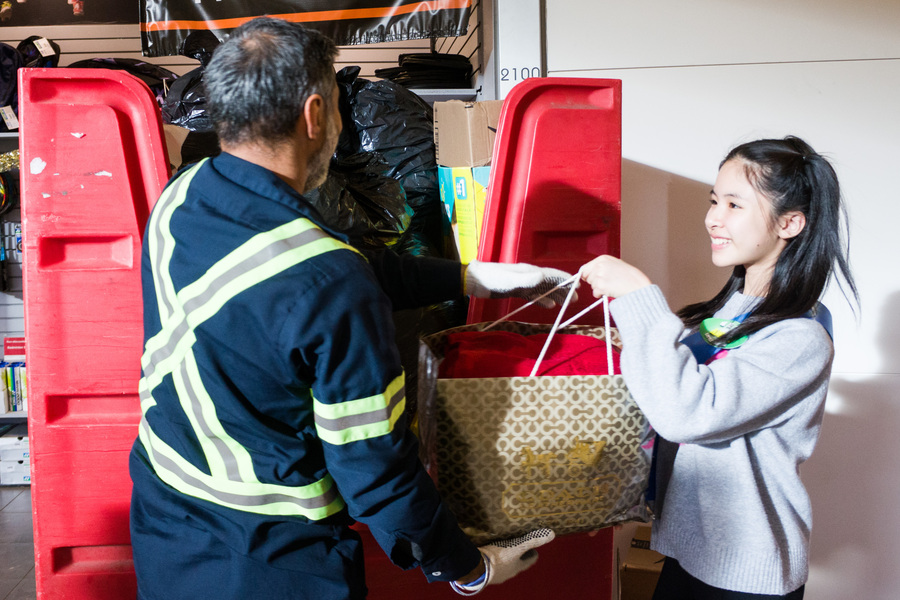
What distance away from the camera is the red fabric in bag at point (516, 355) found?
119 cm

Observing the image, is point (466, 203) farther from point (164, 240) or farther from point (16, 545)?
point (16, 545)

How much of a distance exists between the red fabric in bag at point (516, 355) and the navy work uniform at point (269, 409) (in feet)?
0.70

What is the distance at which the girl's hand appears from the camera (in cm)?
119

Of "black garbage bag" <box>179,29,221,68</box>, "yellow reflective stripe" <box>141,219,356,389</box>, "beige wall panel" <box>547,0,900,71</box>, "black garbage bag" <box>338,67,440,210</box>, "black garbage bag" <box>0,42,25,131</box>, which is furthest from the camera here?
"black garbage bag" <box>0,42,25,131</box>

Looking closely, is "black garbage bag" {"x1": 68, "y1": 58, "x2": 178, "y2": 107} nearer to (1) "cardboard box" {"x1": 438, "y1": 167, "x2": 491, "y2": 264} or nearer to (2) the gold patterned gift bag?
(1) "cardboard box" {"x1": 438, "y1": 167, "x2": 491, "y2": 264}

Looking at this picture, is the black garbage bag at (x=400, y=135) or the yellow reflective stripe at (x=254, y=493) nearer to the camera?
the yellow reflective stripe at (x=254, y=493)

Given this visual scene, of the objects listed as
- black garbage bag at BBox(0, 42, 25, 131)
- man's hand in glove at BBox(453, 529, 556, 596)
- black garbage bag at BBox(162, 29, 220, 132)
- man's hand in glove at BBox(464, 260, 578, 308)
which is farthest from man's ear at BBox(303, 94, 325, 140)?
black garbage bag at BBox(0, 42, 25, 131)

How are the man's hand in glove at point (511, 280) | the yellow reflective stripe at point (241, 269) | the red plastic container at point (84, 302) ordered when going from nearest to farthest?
the yellow reflective stripe at point (241, 269)
the man's hand in glove at point (511, 280)
the red plastic container at point (84, 302)

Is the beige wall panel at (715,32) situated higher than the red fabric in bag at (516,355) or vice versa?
the beige wall panel at (715,32)

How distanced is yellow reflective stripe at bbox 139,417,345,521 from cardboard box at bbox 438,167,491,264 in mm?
892

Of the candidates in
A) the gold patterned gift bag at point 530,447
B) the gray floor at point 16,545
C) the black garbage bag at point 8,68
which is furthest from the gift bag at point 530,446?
the black garbage bag at point 8,68

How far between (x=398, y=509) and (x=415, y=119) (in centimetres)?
142

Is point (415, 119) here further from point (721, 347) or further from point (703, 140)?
point (721, 347)

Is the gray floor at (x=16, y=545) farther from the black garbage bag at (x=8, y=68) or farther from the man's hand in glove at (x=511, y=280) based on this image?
the man's hand in glove at (x=511, y=280)
